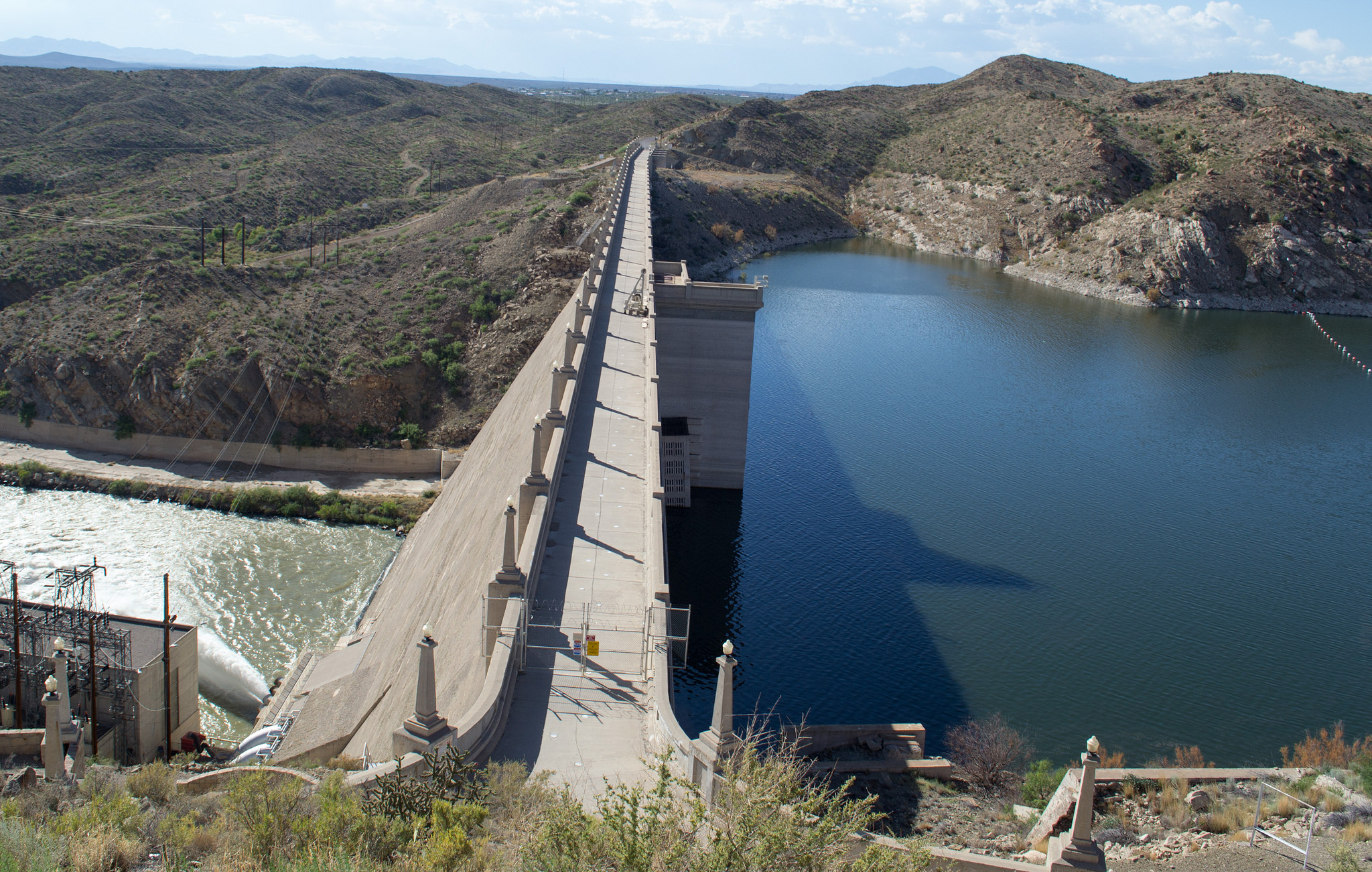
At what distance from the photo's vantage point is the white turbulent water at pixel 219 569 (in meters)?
30.8

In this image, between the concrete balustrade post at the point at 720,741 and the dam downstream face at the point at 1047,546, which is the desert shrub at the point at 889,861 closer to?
the concrete balustrade post at the point at 720,741

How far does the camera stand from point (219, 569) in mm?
36781

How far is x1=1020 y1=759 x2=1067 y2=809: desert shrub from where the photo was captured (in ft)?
62.8

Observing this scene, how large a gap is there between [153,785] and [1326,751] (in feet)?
77.1

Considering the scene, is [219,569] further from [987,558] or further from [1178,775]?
[1178,775]

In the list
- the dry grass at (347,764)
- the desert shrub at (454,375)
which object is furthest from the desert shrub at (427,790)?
the desert shrub at (454,375)

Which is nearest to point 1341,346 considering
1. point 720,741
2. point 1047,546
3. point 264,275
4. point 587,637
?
point 1047,546

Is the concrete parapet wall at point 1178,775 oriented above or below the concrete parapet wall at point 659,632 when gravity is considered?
below

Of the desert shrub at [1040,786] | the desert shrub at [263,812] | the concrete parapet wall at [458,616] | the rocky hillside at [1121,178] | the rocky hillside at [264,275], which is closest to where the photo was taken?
the desert shrub at [263,812]

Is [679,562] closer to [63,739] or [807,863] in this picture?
[63,739]

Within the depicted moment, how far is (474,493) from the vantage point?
1141 inches

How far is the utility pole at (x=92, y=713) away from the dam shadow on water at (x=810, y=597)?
13.0 m

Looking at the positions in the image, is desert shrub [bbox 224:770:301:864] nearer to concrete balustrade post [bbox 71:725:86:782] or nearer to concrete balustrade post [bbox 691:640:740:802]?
concrete balustrade post [bbox 691:640:740:802]

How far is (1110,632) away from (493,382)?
29719 mm
